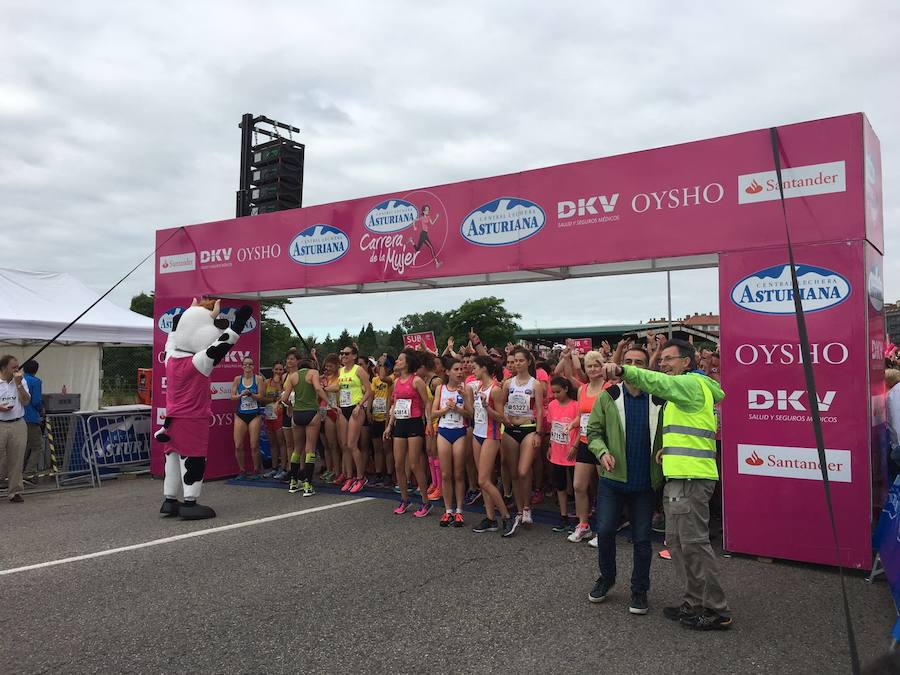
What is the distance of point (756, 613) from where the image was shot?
4.28m

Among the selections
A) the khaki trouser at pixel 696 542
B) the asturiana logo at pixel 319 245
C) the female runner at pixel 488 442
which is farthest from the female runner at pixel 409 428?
the khaki trouser at pixel 696 542

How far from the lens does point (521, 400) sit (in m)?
6.60

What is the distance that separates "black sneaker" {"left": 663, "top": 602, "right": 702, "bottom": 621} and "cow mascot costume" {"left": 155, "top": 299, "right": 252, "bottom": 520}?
4938mm

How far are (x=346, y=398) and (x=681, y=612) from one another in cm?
525

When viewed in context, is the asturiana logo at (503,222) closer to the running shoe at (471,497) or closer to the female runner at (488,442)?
the female runner at (488,442)

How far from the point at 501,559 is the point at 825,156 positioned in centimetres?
426

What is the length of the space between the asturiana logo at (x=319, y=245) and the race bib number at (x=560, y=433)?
138 inches

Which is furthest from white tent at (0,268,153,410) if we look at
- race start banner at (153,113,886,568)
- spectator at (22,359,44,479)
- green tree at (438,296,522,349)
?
green tree at (438,296,522,349)

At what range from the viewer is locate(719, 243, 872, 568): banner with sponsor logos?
5.06 m

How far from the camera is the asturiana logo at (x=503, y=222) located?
6.83 metres

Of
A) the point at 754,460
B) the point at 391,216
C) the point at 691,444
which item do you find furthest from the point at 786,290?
the point at 391,216

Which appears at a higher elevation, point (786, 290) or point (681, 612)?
point (786, 290)

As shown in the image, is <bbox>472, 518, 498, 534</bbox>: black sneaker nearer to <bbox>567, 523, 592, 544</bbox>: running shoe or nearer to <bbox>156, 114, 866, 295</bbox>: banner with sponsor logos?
<bbox>567, 523, 592, 544</bbox>: running shoe

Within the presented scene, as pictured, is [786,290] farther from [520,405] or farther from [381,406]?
[381,406]
